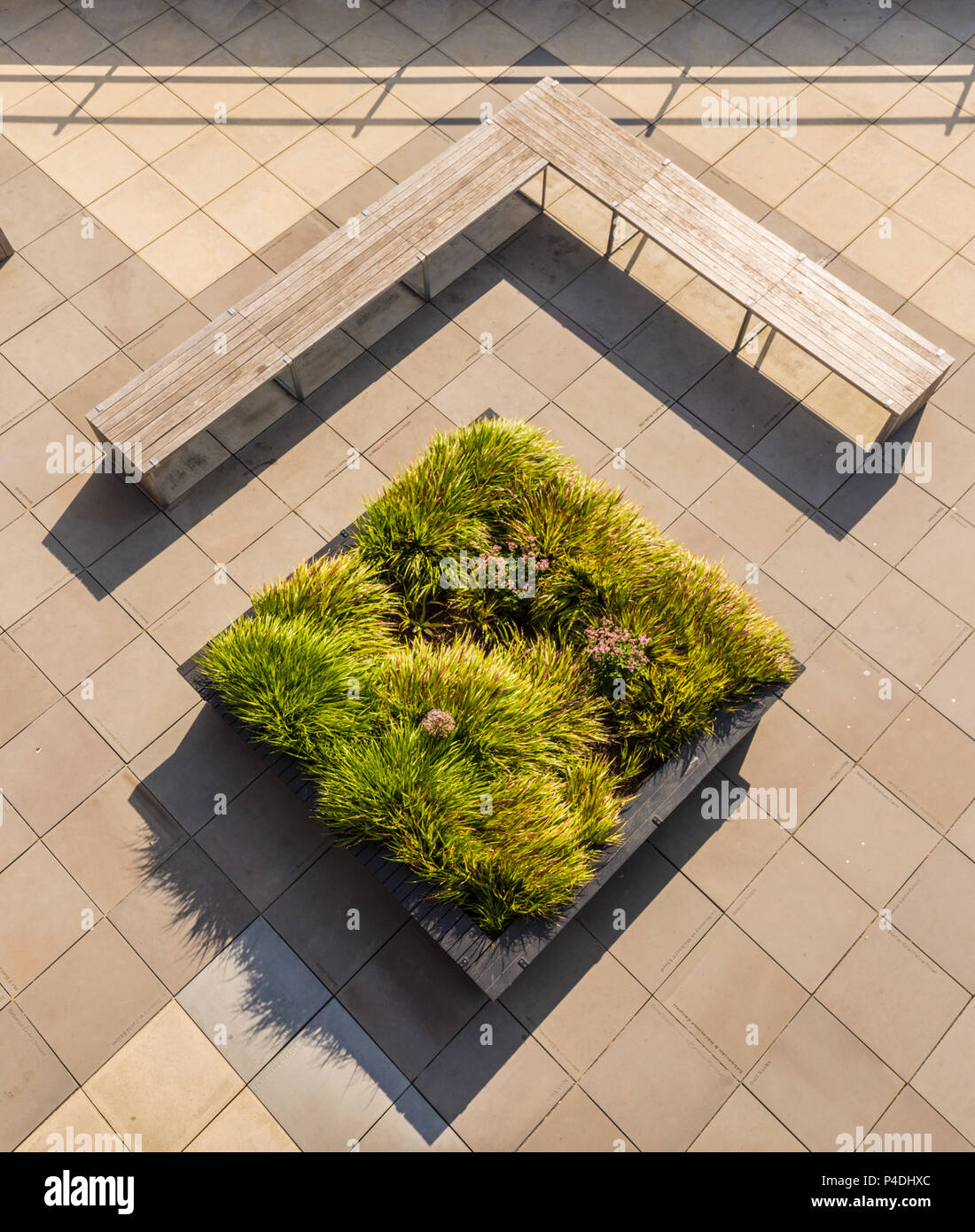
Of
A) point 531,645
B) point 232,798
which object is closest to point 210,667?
point 232,798

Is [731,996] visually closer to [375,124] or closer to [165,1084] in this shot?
[165,1084]

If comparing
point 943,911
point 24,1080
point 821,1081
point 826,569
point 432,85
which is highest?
point 432,85

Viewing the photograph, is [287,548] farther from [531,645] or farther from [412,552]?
[531,645]

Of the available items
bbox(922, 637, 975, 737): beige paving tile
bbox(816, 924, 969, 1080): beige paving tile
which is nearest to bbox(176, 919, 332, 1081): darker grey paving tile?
bbox(816, 924, 969, 1080): beige paving tile

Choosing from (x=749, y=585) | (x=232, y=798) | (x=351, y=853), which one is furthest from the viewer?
(x=749, y=585)

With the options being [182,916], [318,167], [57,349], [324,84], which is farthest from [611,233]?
[182,916]

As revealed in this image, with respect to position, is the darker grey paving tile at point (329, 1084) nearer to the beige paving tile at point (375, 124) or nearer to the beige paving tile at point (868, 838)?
the beige paving tile at point (868, 838)

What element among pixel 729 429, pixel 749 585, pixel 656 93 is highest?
pixel 656 93
